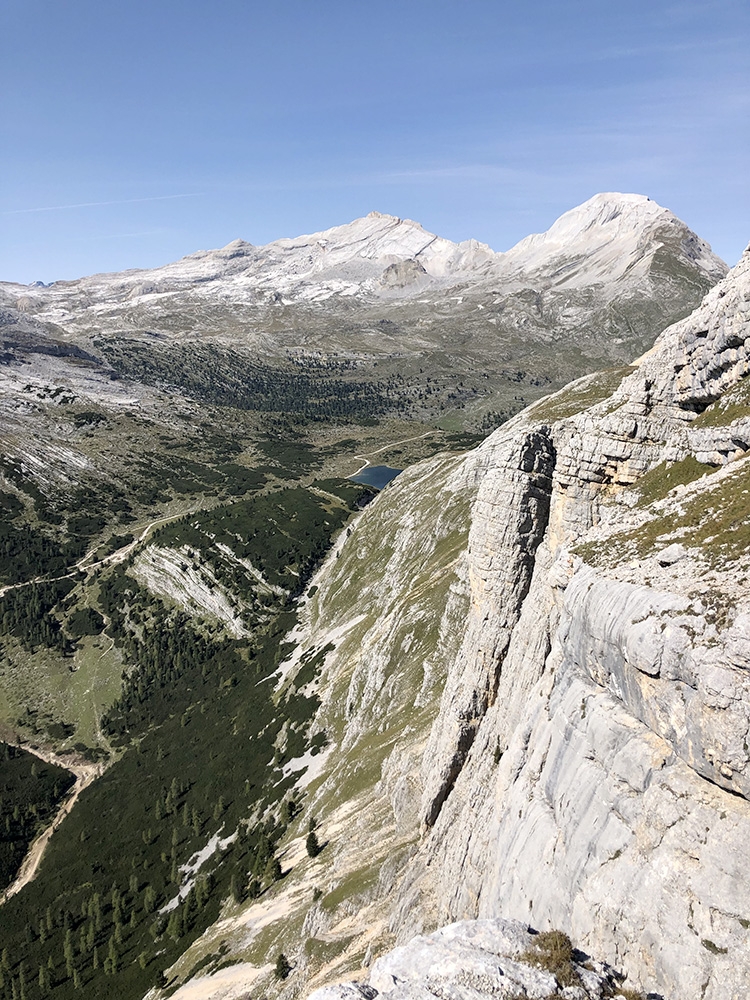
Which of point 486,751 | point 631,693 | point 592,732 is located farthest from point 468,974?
point 486,751

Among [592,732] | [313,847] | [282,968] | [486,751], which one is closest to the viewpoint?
[592,732]

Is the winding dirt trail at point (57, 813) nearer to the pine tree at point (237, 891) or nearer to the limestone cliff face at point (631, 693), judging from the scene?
the pine tree at point (237, 891)

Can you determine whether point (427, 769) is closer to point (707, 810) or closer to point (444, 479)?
point (707, 810)

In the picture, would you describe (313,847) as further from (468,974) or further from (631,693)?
(631,693)

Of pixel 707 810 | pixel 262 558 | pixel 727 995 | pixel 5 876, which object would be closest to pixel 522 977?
pixel 727 995

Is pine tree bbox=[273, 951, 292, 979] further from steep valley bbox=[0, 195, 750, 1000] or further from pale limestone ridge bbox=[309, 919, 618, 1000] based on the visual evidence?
pale limestone ridge bbox=[309, 919, 618, 1000]

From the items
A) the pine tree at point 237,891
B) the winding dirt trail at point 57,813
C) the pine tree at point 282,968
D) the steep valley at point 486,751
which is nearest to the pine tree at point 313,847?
the steep valley at point 486,751
